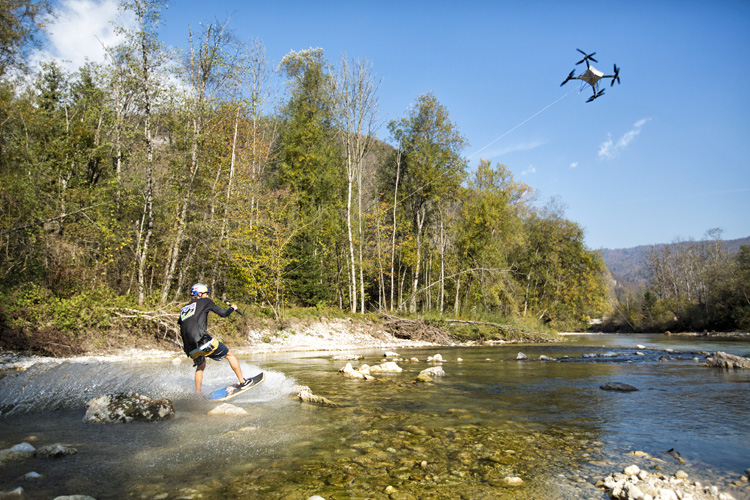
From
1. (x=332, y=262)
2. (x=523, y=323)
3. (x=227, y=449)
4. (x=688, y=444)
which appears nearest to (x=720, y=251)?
(x=523, y=323)

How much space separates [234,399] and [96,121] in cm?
1946

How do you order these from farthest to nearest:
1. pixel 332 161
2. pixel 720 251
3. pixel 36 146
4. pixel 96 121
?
pixel 720 251, pixel 332 161, pixel 96 121, pixel 36 146

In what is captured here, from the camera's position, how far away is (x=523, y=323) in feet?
102

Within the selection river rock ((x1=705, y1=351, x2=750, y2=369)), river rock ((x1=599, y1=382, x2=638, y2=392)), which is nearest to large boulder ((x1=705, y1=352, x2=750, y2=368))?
river rock ((x1=705, y1=351, x2=750, y2=369))

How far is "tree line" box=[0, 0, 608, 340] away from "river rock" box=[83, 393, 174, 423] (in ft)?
25.6

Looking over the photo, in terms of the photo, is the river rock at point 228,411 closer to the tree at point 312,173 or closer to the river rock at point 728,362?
the river rock at point 728,362

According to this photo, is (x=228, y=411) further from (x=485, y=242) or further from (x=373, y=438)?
(x=485, y=242)

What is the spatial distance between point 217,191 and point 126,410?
50.3 feet

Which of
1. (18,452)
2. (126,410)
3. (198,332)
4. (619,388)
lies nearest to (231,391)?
(198,332)

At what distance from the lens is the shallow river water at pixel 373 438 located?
13.1ft

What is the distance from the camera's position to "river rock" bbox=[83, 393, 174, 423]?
6473 mm

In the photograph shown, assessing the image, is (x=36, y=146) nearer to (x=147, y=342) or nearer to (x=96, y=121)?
(x=96, y=121)

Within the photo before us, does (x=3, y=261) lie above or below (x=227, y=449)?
above

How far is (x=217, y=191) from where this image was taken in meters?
20.5
